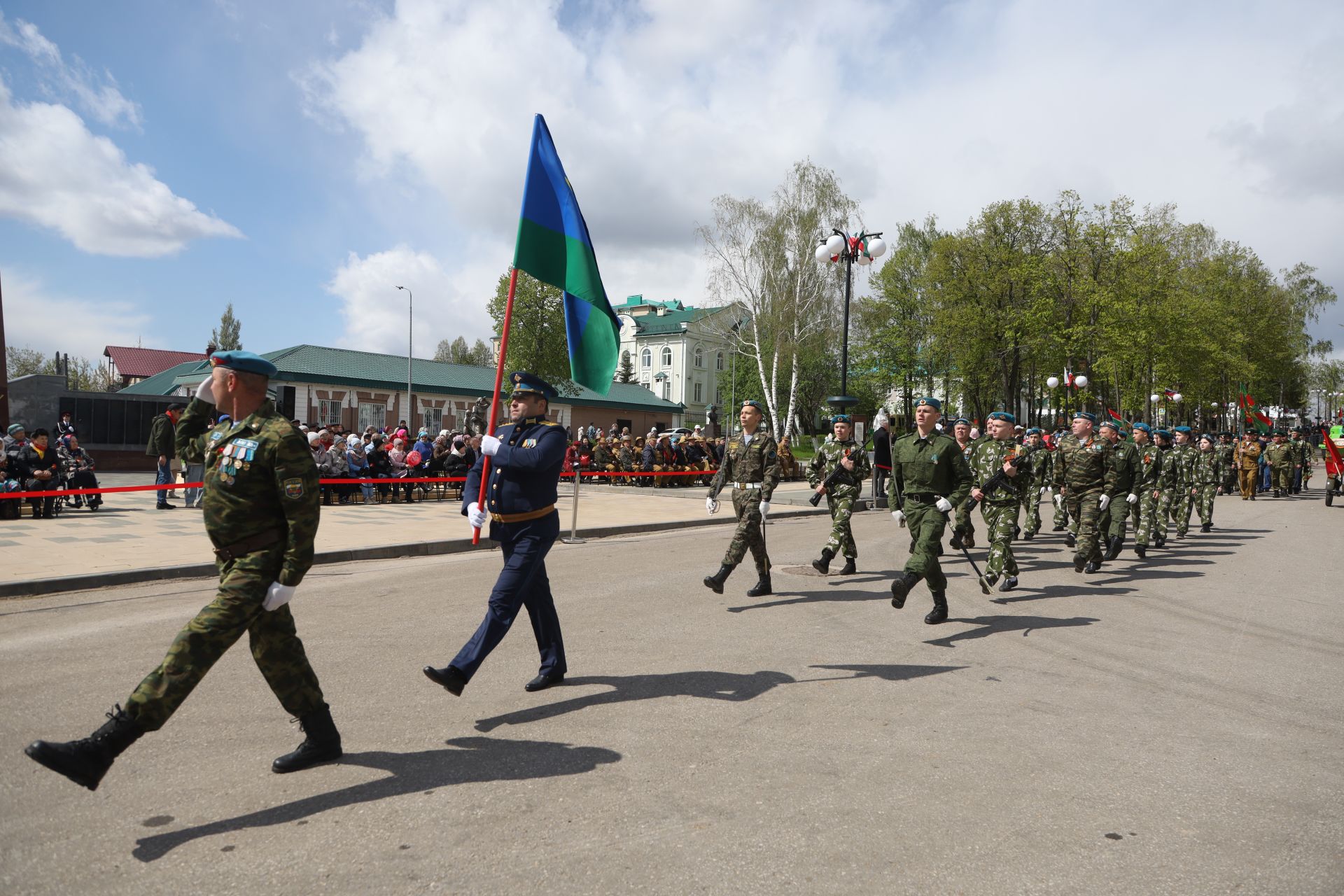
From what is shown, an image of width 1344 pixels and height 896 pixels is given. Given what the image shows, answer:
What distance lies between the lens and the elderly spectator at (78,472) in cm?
1560

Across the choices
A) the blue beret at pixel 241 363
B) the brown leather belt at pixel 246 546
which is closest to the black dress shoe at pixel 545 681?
the brown leather belt at pixel 246 546

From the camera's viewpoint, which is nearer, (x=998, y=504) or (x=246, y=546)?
(x=246, y=546)

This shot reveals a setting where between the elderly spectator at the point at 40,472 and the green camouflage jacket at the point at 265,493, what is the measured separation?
12.6 metres

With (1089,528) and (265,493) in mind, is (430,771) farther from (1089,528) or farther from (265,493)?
(1089,528)

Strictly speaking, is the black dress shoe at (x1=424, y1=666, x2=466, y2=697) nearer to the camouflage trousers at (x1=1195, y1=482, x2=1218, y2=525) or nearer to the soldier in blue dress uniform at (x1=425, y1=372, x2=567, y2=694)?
the soldier in blue dress uniform at (x1=425, y1=372, x2=567, y2=694)

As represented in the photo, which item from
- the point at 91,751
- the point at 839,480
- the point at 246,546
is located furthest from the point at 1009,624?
the point at 91,751

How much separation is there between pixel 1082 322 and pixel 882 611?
126 feet

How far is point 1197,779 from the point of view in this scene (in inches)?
163

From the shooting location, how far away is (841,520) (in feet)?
33.3

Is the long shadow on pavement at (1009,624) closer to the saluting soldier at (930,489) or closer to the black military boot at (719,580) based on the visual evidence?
the saluting soldier at (930,489)

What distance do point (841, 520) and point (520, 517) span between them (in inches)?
225

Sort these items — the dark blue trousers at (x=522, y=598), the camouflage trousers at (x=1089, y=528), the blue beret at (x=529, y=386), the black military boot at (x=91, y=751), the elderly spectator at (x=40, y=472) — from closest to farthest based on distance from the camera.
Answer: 1. the black military boot at (x=91, y=751)
2. the dark blue trousers at (x=522, y=598)
3. the blue beret at (x=529, y=386)
4. the camouflage trousers at (x=1089, y=528)
5. the elderly spectator at (x=40, y=472)

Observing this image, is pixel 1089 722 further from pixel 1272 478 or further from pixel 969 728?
pixel 1272 478

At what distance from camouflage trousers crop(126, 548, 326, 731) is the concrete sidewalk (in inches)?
244
